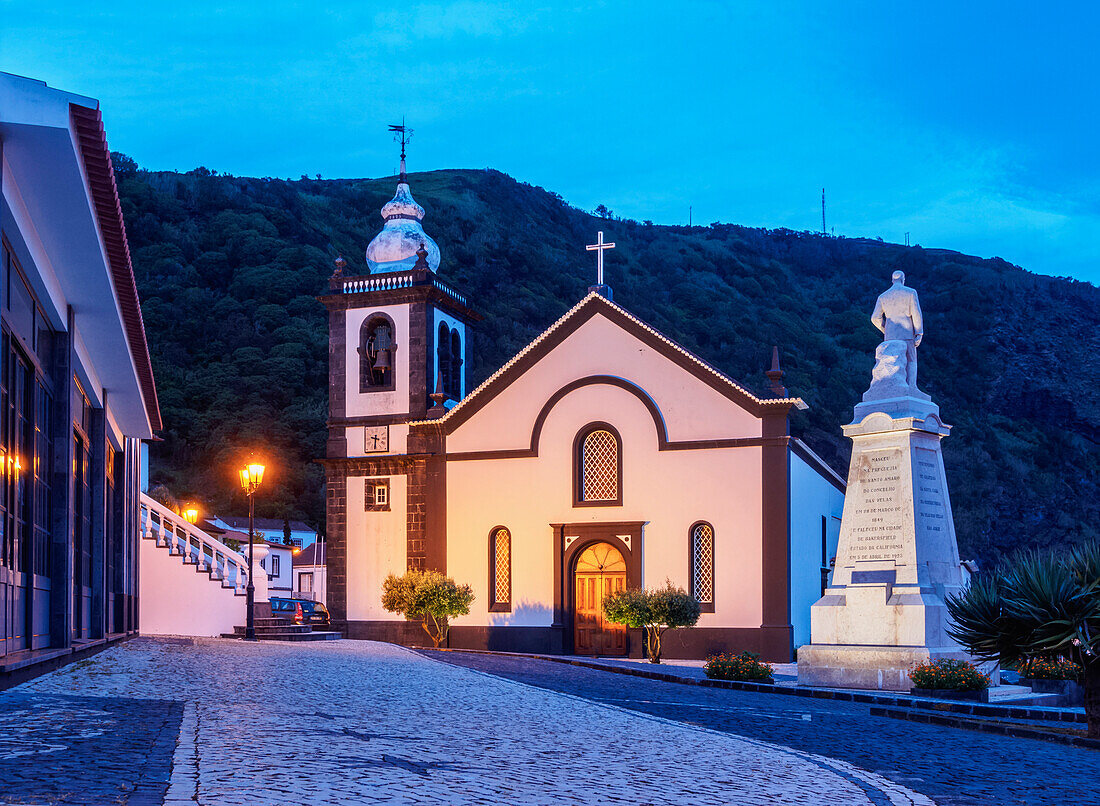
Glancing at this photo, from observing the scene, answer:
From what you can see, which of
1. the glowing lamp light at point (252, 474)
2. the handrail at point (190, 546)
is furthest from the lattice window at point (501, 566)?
the glowing lamp light at point (252, 474)

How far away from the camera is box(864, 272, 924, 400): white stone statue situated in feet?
60.6

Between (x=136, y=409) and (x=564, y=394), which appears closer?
(x=136, y=409)

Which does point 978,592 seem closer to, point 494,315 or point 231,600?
point 231,600

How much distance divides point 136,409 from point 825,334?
75.7 metres

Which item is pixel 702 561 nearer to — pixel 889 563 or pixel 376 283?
pixel 889 563

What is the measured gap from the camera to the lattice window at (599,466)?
30516 mm

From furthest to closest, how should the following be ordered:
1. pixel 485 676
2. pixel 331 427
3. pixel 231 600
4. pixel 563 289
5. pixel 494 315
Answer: pixel 563 289
pixel 494 315
pixel 331 427
pixel 231 600
pixel 485 676

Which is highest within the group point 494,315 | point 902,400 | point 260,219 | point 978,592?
point 260,219

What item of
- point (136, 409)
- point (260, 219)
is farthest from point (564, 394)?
point (260, 219)

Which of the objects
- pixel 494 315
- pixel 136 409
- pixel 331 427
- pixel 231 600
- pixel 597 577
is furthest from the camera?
pixel 494 315

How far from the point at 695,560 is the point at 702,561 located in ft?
0.54

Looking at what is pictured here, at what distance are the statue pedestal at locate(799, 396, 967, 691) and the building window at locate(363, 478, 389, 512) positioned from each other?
16.6 meters

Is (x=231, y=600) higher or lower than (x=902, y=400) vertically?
A: lower

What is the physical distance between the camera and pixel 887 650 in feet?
57.4
